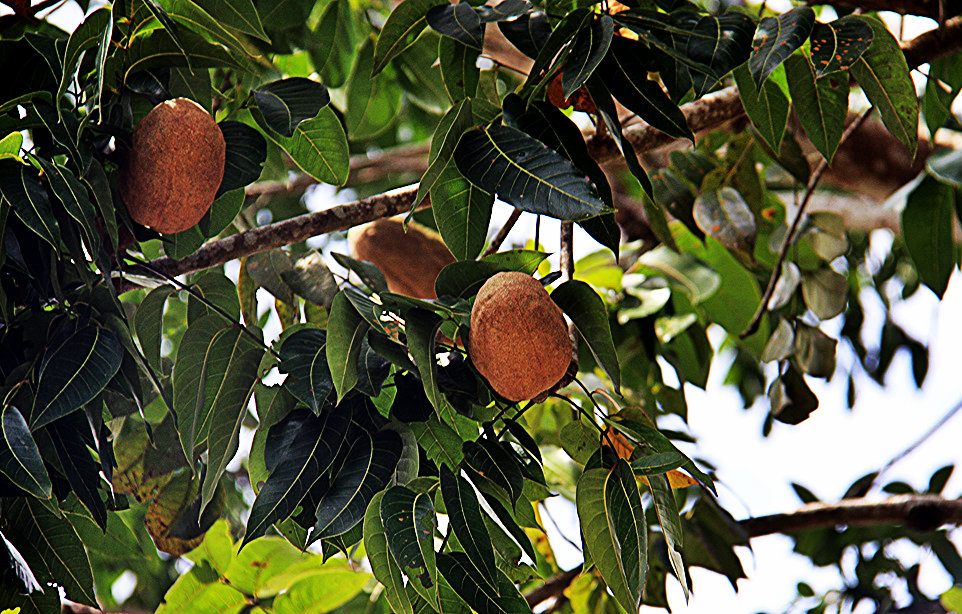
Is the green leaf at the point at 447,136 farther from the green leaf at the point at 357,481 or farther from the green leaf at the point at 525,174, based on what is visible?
the green leaf at the point at 357,481

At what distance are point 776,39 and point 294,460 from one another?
0.52 meters

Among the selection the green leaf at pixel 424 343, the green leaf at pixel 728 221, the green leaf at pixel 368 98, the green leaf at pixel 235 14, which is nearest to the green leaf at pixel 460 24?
the green leaf at pixel 235 14

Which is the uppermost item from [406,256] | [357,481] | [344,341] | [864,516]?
[344,341]

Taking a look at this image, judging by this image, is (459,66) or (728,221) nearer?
(459,66)

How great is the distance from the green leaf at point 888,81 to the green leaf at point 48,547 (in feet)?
2.73

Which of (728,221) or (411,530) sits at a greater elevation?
(411,530)

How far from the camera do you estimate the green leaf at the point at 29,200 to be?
1.98ft

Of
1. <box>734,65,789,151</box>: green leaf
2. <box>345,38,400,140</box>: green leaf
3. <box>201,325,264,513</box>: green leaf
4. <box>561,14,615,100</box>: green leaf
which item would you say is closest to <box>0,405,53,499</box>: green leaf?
<box>201,325,264,513</box>: green leaf

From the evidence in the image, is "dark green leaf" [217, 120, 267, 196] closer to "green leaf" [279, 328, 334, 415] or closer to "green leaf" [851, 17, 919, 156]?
"green leaf" [279, 328, 334, 415]

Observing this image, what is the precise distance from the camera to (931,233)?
1.31 meters

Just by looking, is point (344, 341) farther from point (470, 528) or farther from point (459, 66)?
point (459, 66)

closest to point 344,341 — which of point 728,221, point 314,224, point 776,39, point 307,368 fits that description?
point 307,368

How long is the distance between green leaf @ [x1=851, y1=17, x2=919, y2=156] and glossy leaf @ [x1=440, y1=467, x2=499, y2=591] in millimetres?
527

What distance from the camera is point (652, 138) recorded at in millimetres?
1085
